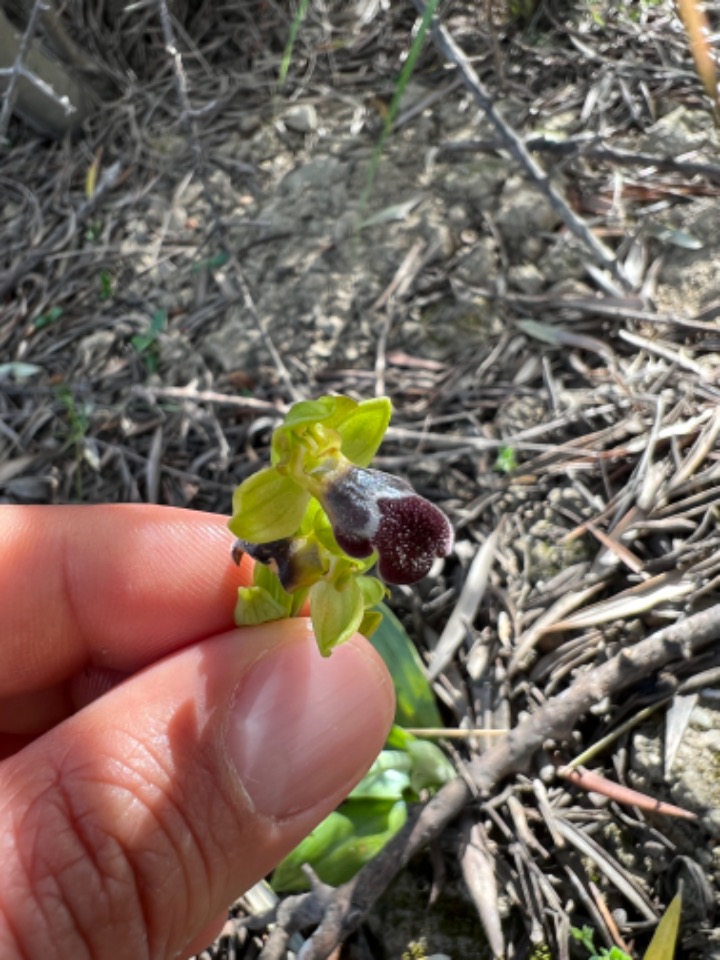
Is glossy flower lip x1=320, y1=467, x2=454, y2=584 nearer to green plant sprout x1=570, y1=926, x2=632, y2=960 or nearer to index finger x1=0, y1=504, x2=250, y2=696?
index finger x1=0, y1=504, x2=250, y2=696

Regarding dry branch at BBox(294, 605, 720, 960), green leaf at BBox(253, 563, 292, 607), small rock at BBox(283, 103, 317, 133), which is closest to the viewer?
green leaf at BBox(253, 563, 292, 607)

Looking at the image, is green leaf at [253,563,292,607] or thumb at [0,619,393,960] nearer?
thumb at [0,619,393,960]

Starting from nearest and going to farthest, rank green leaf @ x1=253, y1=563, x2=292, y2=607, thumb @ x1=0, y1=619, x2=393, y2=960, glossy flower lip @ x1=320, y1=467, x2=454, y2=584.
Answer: glossy flower lip @ x1=320, y1=467, x2=454, y2=584 < thumb @ x1=0, y1=619, x2=393, y2=960 < green leaf @ x1=253, y1=563, x2=292, y2=607

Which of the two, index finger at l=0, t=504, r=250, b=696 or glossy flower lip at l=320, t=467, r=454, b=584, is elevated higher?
glossy flower lip at l=320, t=467, r=454, b=584

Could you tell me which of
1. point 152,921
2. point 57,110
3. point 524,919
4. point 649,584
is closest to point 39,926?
point 152,921

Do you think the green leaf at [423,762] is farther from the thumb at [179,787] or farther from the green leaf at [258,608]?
the green leaf at [258,608]

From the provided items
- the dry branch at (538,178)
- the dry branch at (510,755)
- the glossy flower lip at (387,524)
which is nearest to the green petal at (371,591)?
the glossy flower lip at (387,524)

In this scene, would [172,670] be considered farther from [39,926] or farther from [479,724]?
[479,724]

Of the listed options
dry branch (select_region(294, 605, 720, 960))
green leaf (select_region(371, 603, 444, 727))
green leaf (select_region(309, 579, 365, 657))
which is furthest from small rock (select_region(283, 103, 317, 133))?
green leaf (select_region(309, 579, 365, 657))
